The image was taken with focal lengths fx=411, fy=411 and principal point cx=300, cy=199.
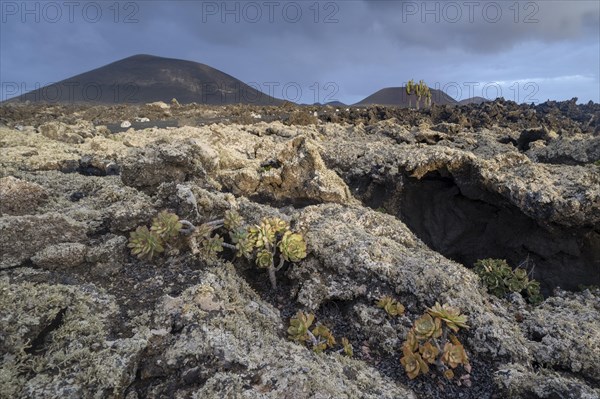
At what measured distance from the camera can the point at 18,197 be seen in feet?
18.9

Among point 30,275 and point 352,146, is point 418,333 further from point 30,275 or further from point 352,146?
point 352,146

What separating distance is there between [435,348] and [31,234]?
4441 millimetres

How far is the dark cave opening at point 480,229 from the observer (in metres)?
6.77

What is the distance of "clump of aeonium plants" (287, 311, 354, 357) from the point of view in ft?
12.8

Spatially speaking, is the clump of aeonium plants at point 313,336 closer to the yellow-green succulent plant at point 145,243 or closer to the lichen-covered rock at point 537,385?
the lichen-covered rock at point 537,385

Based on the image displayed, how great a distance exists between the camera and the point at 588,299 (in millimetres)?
5750

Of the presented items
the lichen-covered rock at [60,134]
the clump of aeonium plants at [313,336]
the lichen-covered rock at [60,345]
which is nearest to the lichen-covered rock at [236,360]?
the clump of aeonium plants at [313,336]

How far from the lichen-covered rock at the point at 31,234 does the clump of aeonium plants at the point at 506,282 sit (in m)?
5.28

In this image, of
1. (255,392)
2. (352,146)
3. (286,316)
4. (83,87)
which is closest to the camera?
(255,392)

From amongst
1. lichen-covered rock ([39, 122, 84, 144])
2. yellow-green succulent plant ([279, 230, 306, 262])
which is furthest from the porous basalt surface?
lichen-covered rock ([39, 122, 84, 144])

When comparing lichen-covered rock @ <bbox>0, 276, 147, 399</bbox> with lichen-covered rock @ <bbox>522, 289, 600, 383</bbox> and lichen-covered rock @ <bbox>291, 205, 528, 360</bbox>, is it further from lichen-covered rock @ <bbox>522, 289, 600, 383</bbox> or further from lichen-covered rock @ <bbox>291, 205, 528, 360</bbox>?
lichen-covered rock @ <bbox>522, 289, 600, 383</bbox>

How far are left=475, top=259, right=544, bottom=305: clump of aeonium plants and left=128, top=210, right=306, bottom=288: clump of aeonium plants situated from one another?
2742mm

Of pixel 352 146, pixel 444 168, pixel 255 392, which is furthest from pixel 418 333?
pixel 352 146

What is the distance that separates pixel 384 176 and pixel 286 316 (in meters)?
5.22
